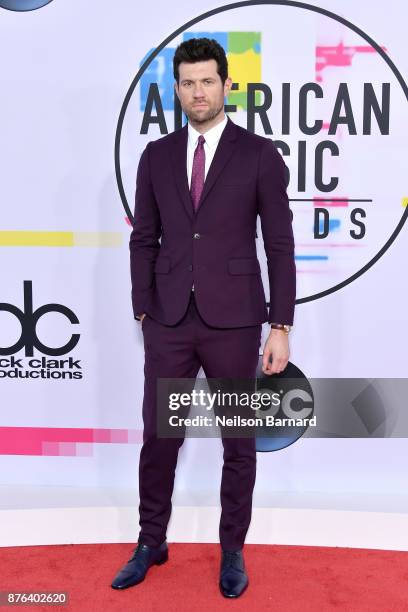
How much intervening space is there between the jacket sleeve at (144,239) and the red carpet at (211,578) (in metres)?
0.96

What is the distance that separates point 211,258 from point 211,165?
308mm

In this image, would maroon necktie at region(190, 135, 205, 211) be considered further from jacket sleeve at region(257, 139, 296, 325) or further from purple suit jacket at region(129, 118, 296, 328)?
jacket sleeve at region(257, 139, 296, 325)

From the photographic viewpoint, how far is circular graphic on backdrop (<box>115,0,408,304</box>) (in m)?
2.92

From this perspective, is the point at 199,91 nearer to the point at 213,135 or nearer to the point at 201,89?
the point at 201,89

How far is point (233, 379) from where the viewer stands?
8.09ft

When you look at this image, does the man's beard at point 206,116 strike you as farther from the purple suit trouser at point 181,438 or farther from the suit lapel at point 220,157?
the purple suit trouser at point 181,438

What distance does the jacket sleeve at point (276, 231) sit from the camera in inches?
93.6

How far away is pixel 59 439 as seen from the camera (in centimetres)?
324

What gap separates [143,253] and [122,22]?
106 cm

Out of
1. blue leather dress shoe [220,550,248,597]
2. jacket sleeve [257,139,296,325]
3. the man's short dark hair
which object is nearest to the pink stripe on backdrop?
blue leather dress shoe [220,550,248,597]

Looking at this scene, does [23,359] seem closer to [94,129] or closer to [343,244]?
[94,129]

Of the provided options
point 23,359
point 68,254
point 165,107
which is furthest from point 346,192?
point 23,359

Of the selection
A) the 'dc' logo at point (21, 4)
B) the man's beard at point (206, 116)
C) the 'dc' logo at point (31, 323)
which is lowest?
the 'dc' logo at point (31, 323)

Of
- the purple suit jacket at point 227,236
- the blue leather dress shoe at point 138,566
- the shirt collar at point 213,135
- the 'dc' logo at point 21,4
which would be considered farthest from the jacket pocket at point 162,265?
the 'dc' logo at point 21,4
